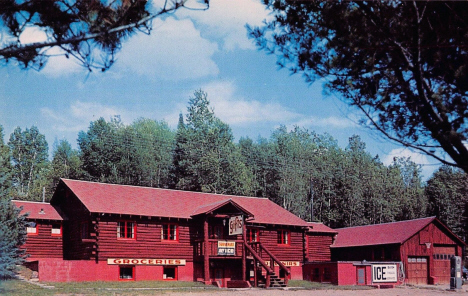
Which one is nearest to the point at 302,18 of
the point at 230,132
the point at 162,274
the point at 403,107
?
the point at 403,107

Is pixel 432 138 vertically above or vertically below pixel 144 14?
below

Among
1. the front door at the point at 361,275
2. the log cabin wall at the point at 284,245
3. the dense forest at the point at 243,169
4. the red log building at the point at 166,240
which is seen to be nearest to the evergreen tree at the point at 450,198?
the dense forest at the point at 243,169

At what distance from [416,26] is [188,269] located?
2597 cm

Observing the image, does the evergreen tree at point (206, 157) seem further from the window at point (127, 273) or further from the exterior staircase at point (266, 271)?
the window at point (127, 273)

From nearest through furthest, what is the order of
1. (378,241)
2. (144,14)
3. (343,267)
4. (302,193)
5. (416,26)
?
(416,26), (144,14), (343,267), (378,241), (302,193)

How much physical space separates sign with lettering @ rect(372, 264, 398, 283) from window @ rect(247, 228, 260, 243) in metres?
7.49

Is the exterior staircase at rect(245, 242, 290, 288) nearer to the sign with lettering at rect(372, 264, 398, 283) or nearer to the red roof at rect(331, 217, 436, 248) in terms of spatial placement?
the sign with lettering at rect(372, 264, 398, 283)

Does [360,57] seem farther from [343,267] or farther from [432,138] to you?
[343,267]

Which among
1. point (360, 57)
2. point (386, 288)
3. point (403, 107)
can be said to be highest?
point (360, 57)

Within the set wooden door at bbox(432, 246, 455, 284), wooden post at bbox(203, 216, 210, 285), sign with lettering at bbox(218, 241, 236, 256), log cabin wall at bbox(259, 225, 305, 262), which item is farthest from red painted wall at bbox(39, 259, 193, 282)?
wooden door at bbox(432, 246, 455, 284)

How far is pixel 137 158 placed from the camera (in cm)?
6316

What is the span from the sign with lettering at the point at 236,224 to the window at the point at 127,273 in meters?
6.15

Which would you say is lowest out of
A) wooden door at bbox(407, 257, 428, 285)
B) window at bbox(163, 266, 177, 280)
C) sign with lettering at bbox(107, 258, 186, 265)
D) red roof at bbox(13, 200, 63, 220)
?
wooden door at bbox(407, 257, 428, 285)

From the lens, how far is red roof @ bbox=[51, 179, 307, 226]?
32375mm
